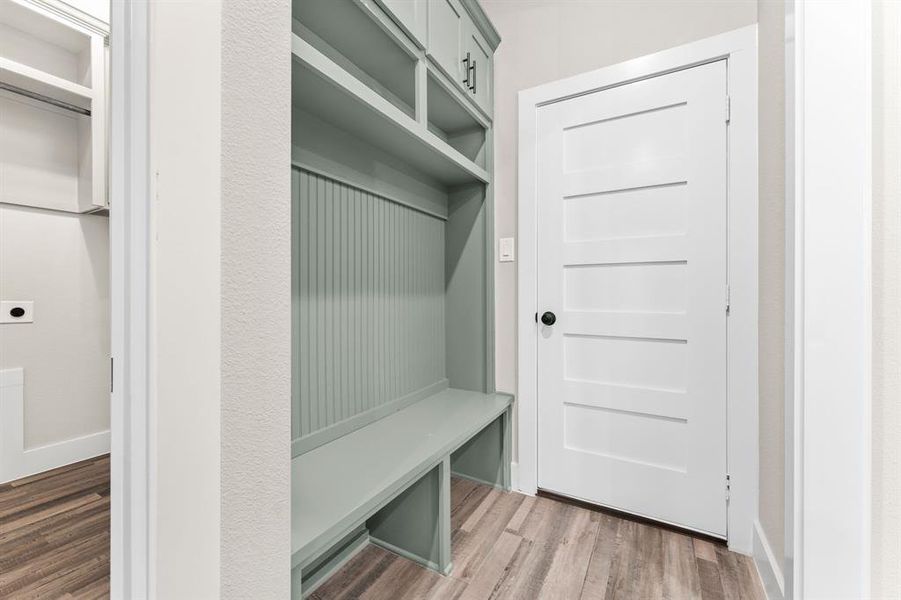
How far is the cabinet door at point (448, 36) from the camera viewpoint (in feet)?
5.03

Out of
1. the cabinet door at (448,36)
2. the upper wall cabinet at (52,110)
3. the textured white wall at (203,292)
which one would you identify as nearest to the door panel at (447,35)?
the cabinet door at (448,36)

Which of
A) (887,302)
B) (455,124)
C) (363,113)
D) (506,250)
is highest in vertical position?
(455,124)

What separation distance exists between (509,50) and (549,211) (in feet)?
2.97

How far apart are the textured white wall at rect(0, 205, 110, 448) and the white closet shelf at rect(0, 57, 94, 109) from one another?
2.12ft

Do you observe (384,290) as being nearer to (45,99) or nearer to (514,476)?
(514,476)

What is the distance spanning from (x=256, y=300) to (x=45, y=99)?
266 centimetres

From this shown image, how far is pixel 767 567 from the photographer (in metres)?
1.33

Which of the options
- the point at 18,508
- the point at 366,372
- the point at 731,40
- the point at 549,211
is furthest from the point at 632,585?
the point at 18,508

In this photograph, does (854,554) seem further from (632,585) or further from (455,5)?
(455,5)

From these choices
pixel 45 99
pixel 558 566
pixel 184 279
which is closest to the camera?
pixel 184 279

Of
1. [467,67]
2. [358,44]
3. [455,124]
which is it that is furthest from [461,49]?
[358,44]

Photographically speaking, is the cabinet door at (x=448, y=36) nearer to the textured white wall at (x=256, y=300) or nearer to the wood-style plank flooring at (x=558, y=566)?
the textured white wall at (x=256, y=300)

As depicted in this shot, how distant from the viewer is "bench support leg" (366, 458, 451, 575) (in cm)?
143

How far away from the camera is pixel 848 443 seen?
36.6 inches
